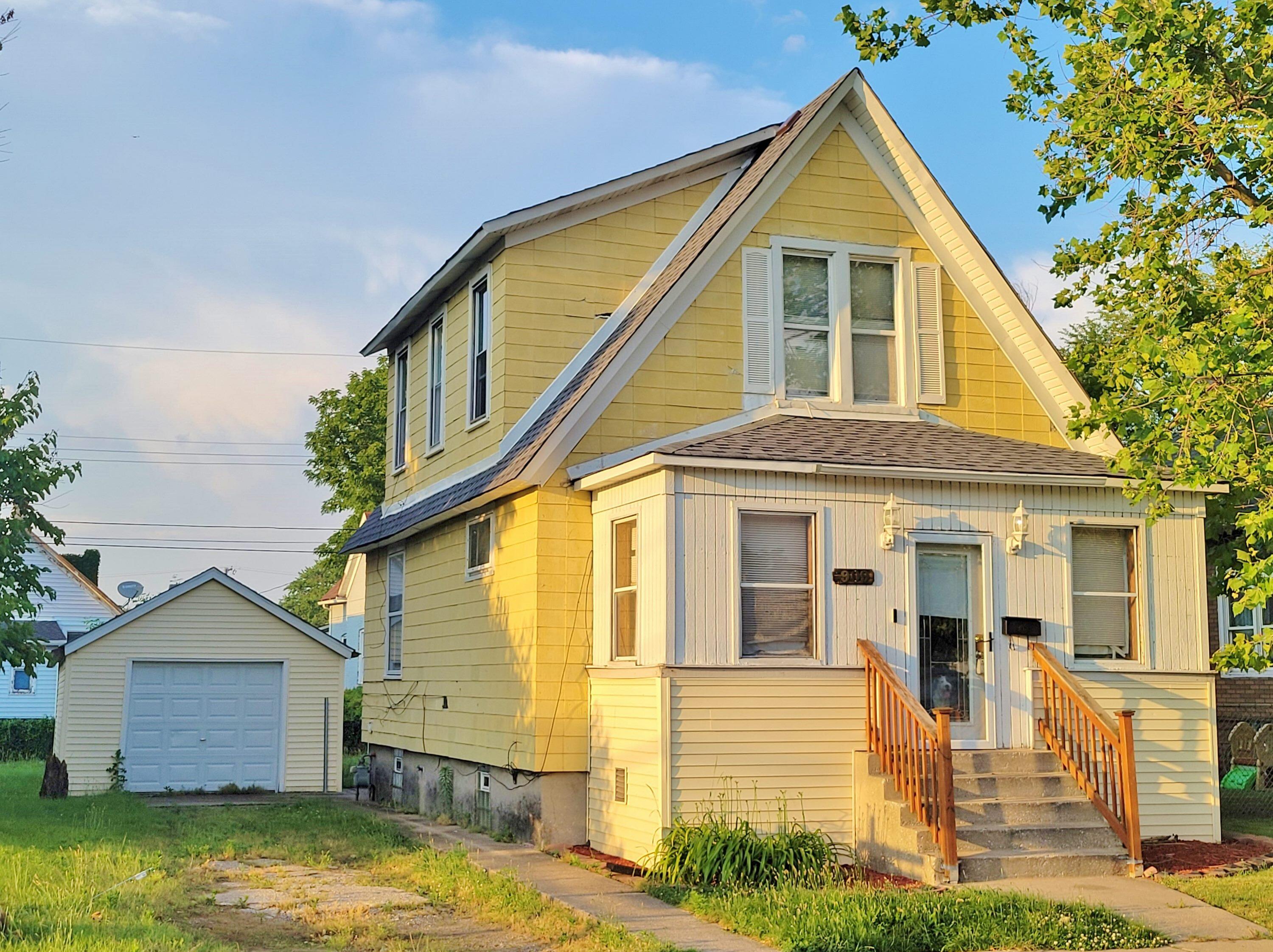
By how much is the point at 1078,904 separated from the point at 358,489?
35.0 meters

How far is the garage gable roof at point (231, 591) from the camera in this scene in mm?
23031

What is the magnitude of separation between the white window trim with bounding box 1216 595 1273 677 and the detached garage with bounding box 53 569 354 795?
14.7 meters

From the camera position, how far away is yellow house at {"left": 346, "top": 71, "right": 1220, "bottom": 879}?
11875mm

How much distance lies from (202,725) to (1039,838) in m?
16.5

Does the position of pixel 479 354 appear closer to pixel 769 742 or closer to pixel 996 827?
pixel 769 742

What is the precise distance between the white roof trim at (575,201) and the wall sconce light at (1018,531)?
5.72m

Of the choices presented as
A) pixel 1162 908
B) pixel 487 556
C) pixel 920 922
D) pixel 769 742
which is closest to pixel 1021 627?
pixel 769 742

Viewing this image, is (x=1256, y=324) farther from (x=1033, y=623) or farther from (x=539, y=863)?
(x=539, y=863)

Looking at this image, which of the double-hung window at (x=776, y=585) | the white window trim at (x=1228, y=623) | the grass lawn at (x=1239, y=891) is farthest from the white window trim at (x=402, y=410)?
the white window trim at (x=1228, y=623)

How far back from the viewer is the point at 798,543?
12.5 metres

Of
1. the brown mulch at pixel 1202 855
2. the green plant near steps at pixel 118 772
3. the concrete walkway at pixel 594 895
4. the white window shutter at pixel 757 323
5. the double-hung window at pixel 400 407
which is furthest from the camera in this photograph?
the green plant near steps at pixel 118 772

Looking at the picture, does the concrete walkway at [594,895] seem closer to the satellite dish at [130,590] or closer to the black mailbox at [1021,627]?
the black mailbox at [1021,627]

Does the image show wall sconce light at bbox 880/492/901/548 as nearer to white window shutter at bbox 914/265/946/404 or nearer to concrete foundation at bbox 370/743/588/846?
white window shutter at bbox 914/265/946/404

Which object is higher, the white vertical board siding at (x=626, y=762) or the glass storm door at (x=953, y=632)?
the glass storm door at (x=953, y=632)
